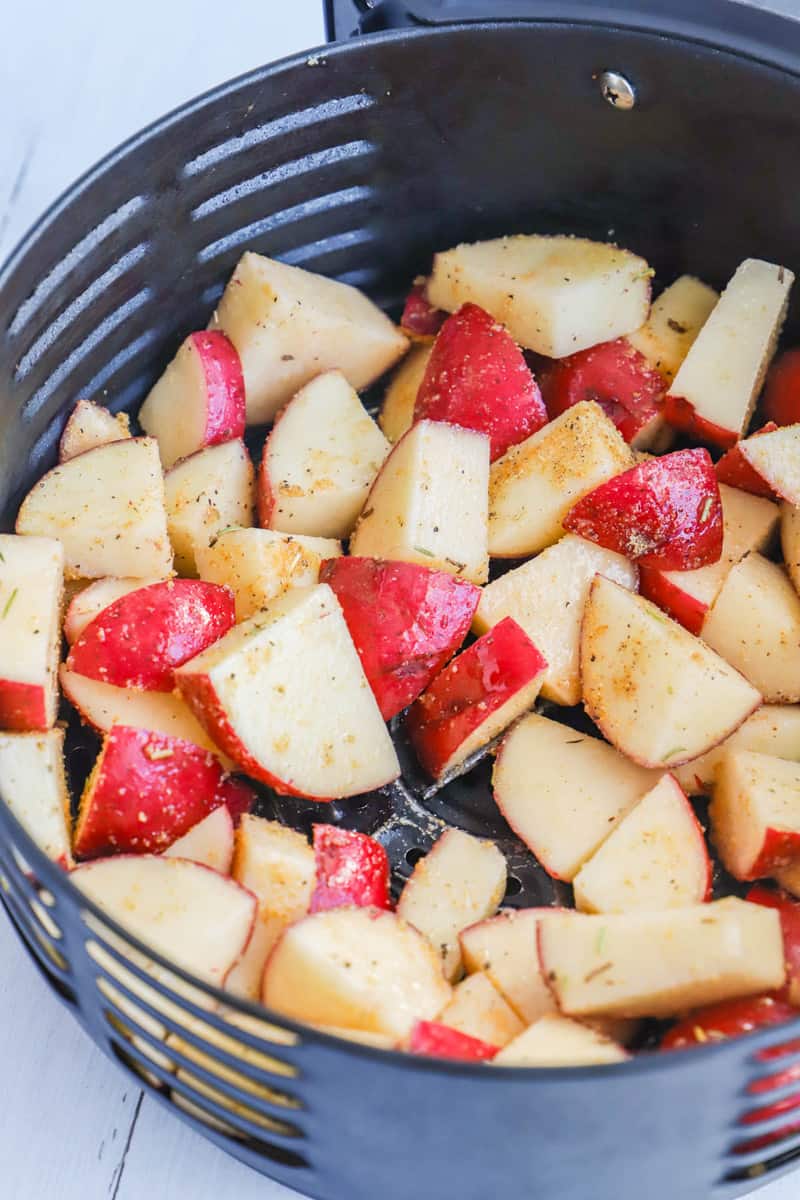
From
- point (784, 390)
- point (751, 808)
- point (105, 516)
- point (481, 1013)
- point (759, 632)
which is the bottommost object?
point (481, 1013)

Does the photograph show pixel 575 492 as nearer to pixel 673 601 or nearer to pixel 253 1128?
pixel 673 601

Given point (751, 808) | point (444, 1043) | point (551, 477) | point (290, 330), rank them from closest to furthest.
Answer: point (444, 1043) → point (751, 808) → point (551, 477) → point (290, 330)

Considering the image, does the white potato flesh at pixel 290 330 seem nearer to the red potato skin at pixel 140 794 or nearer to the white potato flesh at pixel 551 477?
the white potato flesh at pixel 551 477

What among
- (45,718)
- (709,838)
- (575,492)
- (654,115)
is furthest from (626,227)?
(45,718)

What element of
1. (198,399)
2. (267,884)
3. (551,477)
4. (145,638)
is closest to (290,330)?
(198,399)

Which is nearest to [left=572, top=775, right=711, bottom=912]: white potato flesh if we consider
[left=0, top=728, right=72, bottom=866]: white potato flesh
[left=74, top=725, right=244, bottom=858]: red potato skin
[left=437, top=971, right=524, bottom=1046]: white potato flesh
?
[left=437, top=971, right=524, bottom=1046]: white potato flesh

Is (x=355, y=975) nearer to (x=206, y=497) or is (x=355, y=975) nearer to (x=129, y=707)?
(x=129, y=707)
